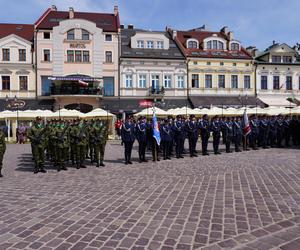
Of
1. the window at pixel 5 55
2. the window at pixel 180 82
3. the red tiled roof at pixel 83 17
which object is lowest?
A: the window at pixel 180 82

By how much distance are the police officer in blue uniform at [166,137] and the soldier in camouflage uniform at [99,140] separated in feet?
9.25

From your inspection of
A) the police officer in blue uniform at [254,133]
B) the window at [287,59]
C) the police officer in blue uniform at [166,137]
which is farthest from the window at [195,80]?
the police officer in blue uniform at [166,137]

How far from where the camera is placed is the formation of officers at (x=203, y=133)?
47.3ft

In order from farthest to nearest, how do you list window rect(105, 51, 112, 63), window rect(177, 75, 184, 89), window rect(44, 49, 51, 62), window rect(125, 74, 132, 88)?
window rect(177, 75, 184, 89)
window rect(125, 74, 132, 88)
window rect(105, 51, 112, 63)
window rect(44, 49, 51, 62)

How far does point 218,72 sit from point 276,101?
318 inches

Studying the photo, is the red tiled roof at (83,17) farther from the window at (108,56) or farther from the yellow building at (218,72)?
the yellow building at (218,72)

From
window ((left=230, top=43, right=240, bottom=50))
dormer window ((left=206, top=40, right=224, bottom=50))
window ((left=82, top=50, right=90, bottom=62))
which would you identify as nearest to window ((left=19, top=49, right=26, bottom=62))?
window ((left=82, top=50, right=90, bottom=62))

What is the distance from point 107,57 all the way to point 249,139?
76.1ft

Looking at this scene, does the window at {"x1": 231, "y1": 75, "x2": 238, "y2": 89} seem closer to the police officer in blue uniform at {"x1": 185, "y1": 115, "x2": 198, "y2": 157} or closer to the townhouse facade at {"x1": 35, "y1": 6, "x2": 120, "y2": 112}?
the townhouse facade at {"x1": 35, "y1": 6, "x2": 120, "y2": 112}

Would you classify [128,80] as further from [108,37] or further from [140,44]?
[108,37]

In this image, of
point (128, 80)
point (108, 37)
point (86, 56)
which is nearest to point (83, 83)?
point (86, 56)

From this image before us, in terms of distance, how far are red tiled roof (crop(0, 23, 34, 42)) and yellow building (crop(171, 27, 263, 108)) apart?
17.3 metres

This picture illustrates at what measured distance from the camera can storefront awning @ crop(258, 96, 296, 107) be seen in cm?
4062

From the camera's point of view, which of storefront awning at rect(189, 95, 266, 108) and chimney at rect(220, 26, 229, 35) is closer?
storefront awning at rect(189, 95, 266, 108)
